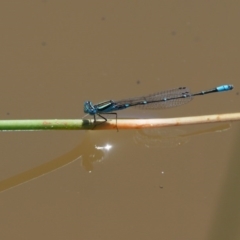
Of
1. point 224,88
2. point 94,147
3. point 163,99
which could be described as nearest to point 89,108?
point 94,147

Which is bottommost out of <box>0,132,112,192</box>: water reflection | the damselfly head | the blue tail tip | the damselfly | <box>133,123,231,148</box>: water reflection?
<box>0,132,112,192</box>: water reflection

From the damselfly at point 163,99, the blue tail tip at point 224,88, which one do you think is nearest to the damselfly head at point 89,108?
the damselfly at point 163,99

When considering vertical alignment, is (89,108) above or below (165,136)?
above

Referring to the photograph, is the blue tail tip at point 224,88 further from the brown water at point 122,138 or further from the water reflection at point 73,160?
the water reflection at point 73,160

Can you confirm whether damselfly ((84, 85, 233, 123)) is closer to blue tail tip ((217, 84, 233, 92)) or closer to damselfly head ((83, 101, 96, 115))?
blue tail tip ((217, 84, 233, 92))

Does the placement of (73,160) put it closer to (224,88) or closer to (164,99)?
(164,99)

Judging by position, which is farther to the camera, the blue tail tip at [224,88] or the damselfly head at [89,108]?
the blue tail tip at [224,88]

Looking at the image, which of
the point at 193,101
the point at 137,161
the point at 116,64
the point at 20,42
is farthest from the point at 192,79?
the point at 20,42

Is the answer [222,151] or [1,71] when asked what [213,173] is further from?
[1,71]

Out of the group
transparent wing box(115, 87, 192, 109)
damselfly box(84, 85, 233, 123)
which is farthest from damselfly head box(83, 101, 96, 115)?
transparent wing box(115, 87, 192, 109)
